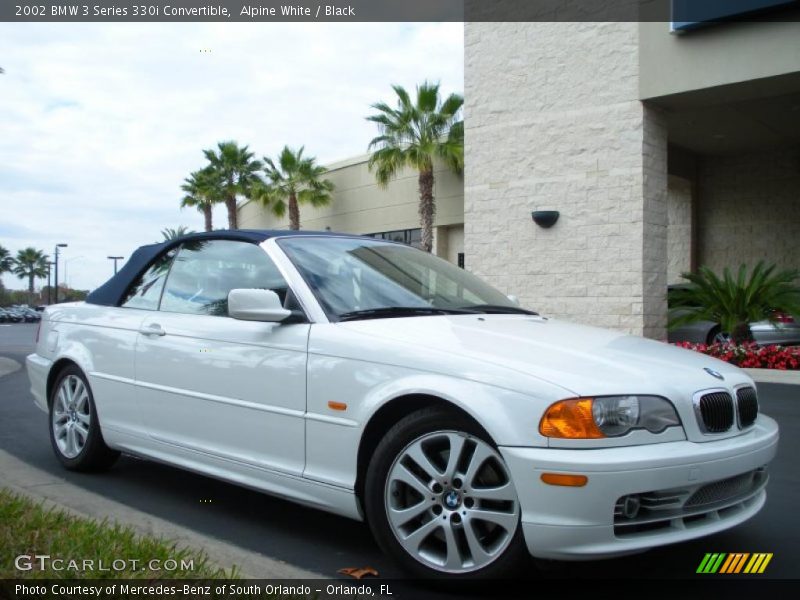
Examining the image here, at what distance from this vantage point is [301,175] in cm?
3075

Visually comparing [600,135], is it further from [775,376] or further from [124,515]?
[124,515]

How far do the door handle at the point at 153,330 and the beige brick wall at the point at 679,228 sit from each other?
1712cm

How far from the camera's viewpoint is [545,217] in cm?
1473

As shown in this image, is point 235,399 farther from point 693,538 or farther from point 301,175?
point 301,175

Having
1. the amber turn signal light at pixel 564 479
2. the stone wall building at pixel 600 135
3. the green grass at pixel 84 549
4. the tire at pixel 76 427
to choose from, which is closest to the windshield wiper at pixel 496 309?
the amber turn signal light at pixel 564 479

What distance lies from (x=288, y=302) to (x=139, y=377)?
1.20 m

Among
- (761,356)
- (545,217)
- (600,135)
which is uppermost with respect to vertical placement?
(600,135)

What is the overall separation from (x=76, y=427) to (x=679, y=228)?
17.7 metres

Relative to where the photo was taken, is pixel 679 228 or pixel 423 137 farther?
pixel 423 137

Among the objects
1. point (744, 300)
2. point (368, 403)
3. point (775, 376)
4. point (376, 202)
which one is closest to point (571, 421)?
point (368, 403)

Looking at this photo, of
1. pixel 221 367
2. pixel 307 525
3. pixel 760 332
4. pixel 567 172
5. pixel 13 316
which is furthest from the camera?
pixel 13 316

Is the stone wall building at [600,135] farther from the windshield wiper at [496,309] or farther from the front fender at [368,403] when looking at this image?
the front fender at [368,403]

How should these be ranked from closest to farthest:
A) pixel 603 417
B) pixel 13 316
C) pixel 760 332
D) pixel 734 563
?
pixel 603 417, pixel 734 563, pixel 760 332, pixel 13 316

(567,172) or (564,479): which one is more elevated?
(567,172)
